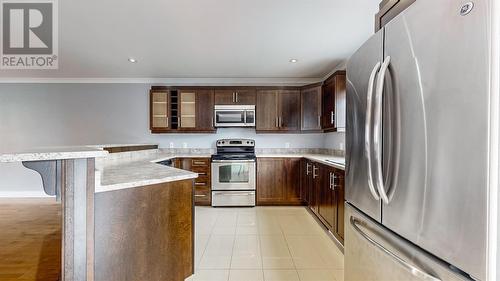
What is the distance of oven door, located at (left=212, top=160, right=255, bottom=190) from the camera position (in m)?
4.14

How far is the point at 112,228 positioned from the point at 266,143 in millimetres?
3660

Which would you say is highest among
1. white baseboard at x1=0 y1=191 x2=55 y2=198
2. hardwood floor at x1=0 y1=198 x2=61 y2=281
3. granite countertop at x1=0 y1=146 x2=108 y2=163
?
granite countertop at x1=0 y1=146 x2=108 y2=163

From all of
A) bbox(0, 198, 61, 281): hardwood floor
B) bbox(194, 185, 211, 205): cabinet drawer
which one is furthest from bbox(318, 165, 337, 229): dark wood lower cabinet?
bbox(0, 198, 61, 281): hardwood floor

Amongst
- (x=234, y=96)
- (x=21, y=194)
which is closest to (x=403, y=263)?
(x=234, y=96)

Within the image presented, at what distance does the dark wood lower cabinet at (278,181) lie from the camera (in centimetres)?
416

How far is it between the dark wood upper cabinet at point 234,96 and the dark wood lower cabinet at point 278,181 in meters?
1.14

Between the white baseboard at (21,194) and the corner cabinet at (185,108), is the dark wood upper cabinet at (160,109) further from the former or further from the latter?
the white baseboard at (21,194)

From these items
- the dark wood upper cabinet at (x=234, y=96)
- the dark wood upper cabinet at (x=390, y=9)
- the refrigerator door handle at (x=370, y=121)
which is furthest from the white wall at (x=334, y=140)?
the refrigerator door handle at (x=370, y=121)

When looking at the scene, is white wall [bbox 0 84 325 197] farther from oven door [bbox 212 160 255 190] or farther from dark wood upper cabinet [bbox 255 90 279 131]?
oven door [bbox 212 160 255 190]

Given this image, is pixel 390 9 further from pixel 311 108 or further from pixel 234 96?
pixel 234 96

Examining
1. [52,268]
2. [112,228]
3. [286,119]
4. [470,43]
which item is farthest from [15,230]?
[470,43]

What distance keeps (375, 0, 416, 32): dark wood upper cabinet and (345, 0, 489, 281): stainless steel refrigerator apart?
220 millimetres

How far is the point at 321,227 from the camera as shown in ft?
10.5

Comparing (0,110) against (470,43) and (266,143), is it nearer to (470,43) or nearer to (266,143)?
(266,143)
